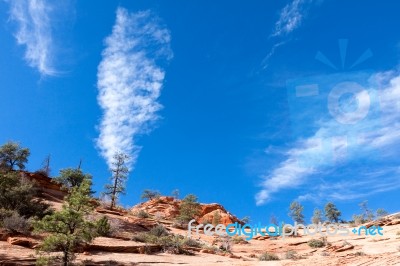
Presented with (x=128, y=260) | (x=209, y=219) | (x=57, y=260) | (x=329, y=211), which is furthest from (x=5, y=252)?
(x=329, y=211)

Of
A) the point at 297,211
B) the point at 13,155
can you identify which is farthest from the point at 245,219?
the point at 13,155

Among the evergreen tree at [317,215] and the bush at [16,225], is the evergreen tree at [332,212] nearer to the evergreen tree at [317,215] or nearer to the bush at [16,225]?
the evergreen tree at [317,215]

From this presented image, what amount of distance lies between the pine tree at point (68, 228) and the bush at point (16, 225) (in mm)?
5037

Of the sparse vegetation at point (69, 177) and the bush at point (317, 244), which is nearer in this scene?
the bush at point (317, 244)

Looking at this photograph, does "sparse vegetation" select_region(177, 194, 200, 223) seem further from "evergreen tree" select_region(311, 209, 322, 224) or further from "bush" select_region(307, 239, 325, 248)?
"evergreen tree" select_region(311, 209, 322, 224)

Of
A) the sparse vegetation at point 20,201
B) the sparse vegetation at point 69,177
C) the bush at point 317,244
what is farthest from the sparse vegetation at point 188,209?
the sparse vegetation at point 20,201

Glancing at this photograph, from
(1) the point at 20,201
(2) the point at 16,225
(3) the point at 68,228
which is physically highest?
(1) the point at 20,201

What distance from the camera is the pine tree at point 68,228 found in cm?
1304

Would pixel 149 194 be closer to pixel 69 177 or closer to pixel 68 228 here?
pixel 69 177

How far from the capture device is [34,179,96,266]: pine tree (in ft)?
42.8

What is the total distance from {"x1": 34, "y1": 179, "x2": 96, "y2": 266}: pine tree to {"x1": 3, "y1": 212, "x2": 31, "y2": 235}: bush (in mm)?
5037

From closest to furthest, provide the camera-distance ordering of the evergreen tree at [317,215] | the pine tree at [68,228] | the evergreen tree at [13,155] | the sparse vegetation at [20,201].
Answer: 1. the pine tree at [68,228]
2. the sparse vegetation at [20,201]
3. the evergreen tree at [13,155]
4. the evergreen tree at [317,215]

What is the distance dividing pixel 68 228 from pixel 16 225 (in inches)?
245

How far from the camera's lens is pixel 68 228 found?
45.0ft
